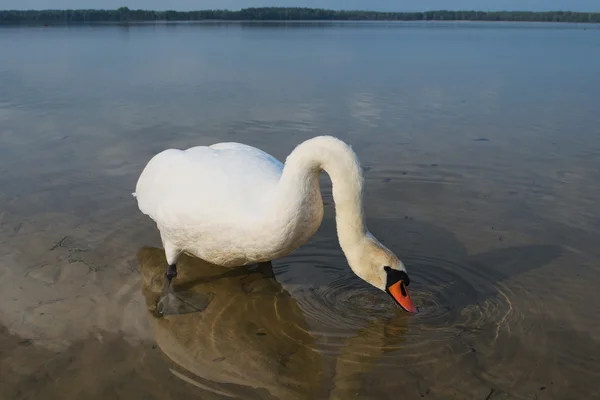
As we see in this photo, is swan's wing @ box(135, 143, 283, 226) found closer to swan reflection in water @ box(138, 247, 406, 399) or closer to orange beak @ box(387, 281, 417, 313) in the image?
swan reflection in water @ box(138, 247, 406, 399)

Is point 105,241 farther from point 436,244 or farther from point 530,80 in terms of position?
point 530,80

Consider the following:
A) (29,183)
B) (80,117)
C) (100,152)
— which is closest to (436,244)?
(29,183)

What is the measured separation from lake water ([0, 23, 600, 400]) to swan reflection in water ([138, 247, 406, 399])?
1 cm

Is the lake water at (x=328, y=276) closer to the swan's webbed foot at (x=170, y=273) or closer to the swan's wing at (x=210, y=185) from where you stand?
the swan's webbed foot at (x=170, y=273)

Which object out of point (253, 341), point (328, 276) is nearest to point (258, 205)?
point (253, 341)

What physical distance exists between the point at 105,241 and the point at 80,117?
7.27 metres

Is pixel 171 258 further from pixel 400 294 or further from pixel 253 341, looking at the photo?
pixel 400 294

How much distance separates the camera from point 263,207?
4398mm

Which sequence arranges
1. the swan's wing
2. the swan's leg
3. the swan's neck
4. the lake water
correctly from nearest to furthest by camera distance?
the swan's neck < the lake water < the swan's wing < the swan's leg

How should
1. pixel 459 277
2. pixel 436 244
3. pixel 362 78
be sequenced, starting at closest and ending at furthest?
pixel 459 277 → pixel 436 244 → pixel 362 78

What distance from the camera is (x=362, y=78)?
1942 centimetres

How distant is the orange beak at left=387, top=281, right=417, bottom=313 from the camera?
4325 millimetres

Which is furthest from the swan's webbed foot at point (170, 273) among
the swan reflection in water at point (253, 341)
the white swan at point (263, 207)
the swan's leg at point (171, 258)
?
the white swan at point (263, 207)

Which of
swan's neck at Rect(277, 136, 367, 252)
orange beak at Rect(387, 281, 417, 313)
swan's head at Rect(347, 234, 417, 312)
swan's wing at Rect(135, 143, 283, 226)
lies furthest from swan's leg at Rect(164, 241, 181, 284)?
orange beak at Rect(387, 281, 417, 313)
